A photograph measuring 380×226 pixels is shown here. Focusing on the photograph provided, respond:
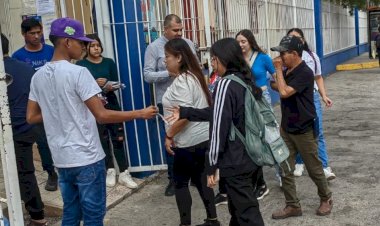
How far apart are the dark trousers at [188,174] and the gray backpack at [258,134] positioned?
75cm

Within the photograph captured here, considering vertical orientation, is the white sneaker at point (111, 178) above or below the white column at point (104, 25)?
below

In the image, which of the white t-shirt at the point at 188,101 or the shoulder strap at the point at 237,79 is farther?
the white t-shirt at the point at 188,101

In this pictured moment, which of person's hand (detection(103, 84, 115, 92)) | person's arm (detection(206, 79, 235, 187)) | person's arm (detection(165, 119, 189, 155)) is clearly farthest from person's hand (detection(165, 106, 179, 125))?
person's hand (detection(103, 84, 115, 92))

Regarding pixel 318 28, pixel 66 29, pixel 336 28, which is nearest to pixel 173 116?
pixel 66 29

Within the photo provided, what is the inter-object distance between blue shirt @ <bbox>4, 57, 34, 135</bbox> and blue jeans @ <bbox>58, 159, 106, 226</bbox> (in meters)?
1.37

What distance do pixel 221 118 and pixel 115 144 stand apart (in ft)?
8.36

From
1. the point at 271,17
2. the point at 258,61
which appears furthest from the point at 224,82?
the point at 271,17

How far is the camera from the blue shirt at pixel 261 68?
552cm

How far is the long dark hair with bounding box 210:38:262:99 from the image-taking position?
12.0 ft

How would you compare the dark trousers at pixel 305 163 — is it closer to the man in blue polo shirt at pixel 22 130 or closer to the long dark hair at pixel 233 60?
the long dark hair at pixel 233 60

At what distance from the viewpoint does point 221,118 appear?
3543 mm

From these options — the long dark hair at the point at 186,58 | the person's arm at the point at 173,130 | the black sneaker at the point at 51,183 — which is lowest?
the black sneaker at the point at 51,183

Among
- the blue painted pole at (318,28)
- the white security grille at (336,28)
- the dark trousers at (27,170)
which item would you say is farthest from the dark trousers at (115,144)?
the white security grille at (336,28)

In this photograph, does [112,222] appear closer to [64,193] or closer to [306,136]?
[64,193]
